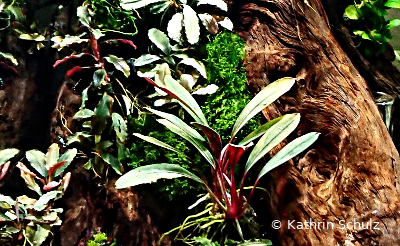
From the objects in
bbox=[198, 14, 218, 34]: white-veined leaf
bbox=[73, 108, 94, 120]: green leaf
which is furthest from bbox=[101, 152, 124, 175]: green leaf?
bbox=[198, 14, 218, 34]: white-veined leaf

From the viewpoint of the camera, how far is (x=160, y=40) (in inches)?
69.1

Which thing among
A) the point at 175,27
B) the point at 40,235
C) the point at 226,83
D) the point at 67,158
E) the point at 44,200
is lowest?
the point at 40,235

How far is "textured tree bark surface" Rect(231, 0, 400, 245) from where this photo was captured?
4.66 ft

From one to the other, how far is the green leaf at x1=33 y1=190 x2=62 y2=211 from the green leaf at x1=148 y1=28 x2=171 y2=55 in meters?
0.84

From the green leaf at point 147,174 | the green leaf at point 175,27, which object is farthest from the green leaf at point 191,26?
the green leaf at point 147,174

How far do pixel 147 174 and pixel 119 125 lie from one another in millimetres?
450

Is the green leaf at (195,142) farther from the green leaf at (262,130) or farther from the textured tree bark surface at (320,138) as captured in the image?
the textured tree bark surface at (320,138)

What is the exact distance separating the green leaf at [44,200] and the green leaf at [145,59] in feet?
2.34

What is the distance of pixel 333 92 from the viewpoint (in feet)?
5.46

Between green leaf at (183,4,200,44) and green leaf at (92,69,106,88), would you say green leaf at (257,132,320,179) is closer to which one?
green leaf at (183,4,200,44)

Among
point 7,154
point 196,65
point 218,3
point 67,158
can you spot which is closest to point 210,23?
point 218,3

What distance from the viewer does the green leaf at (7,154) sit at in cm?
171

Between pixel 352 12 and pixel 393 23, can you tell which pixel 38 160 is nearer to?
pixel 352 12

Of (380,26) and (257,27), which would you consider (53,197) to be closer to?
(257,27)
